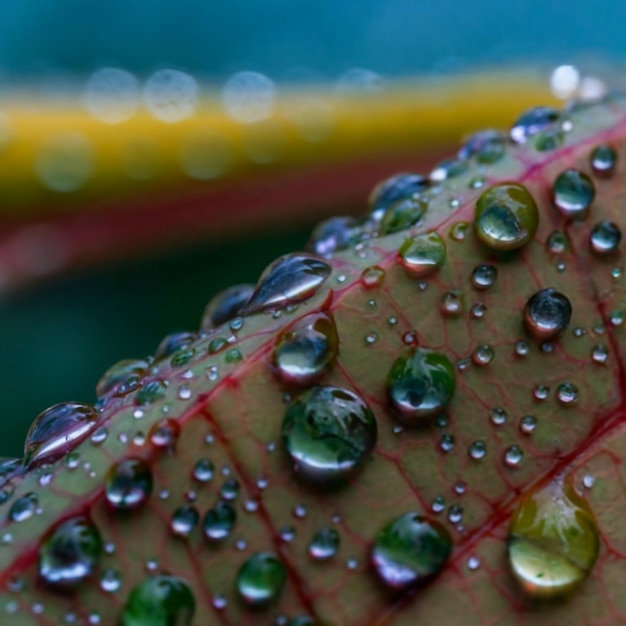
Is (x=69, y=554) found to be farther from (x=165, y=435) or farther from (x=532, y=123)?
(x=532, y=123)

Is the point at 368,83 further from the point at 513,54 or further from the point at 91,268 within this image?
the point at 91,268

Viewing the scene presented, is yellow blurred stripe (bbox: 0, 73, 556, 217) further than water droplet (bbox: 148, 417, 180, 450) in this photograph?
Yes

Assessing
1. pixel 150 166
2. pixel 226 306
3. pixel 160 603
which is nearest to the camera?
pixel 160 603

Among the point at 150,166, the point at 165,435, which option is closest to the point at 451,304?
the point at 165,435

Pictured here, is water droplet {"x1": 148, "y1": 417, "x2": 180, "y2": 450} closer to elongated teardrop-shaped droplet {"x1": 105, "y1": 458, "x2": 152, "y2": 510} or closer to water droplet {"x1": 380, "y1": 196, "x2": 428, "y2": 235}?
elongated teardrop-shaped droplet {"x1": 105, "y1": 458, "x2": 152, "y2": 510}

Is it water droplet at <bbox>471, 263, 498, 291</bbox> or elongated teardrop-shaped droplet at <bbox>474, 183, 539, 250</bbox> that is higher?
elongated teardrop-shaped droplet at <bbox>474, 183, 539, 250</bbox>

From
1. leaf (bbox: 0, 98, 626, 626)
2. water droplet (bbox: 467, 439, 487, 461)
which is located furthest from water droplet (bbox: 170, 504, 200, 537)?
water droplet (bbox: 467, 439, 487, 461)

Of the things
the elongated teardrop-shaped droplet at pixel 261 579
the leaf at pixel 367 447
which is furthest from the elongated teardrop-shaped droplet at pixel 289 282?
the elongated teardrop-shaped droplet at pixel 261 579
